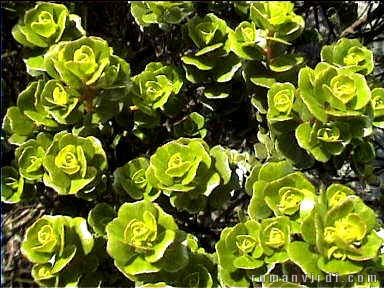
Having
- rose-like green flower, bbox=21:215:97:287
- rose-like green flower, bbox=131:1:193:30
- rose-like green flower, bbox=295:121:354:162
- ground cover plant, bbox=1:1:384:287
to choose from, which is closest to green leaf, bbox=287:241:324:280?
ground cover plant, bbox=1:1:384:287

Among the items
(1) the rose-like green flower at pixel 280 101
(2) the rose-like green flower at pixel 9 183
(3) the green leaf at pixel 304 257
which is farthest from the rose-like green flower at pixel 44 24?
(3) the green leaf at pixel 304 257

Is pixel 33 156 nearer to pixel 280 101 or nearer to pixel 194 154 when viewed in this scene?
pixel 194 154

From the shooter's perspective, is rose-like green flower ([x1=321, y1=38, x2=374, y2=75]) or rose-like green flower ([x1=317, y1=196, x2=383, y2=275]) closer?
rose-like green flower ([x1=317, y1=196, x2=383, y2=275])

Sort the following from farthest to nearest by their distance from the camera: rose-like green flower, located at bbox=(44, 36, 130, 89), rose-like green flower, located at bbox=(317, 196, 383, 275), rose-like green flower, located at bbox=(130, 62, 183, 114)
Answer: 1. rose-like green flower, located at bbox=(130, 62, 183, 114)
2. rose-like green flower, located at bbox=(44, 36, 130, 89)
3. rose-like green flower, located at bbox=(317, 196, 383, 275)

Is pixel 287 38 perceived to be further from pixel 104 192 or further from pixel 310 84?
pixel 104 192

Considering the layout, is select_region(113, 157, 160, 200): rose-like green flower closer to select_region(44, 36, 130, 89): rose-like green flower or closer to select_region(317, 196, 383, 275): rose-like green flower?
select_region(44, 36, 130, 89): rose-like green flower

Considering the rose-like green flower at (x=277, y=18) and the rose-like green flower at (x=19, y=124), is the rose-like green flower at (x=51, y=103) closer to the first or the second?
the rose-like green flower at (x=19, y=124)
